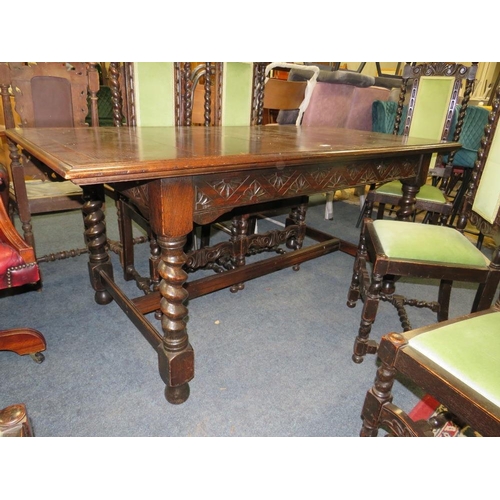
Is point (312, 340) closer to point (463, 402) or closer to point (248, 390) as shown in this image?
point (248, 390)

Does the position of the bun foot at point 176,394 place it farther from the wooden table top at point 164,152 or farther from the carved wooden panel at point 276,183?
the wooden table top at point 164,152

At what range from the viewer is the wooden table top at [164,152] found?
2.86 ft

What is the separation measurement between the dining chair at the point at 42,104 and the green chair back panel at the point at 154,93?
0.74ft

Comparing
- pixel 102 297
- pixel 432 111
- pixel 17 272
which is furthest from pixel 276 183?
pixel 432 111

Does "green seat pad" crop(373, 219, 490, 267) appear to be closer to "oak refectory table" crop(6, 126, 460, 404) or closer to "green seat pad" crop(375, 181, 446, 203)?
Answer: "oak refectory table" crop(6, 126, 460, 404)

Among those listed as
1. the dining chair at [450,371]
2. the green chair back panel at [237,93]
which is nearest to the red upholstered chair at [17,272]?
the dining chair at [450,371]

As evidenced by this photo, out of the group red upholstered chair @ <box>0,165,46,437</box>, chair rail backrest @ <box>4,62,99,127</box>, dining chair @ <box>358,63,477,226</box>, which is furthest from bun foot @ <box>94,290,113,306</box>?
dining chair @ <box>358,63,477,226</box>

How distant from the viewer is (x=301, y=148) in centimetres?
134

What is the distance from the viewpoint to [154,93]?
2.03m

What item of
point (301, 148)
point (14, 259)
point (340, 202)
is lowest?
point (340, 202)

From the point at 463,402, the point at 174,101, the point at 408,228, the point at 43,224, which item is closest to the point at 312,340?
the point at 408,228

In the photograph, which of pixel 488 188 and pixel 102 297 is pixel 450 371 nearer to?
pixel 488 188

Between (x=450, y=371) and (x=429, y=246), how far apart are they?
0.71 meters
